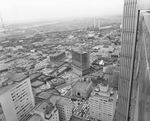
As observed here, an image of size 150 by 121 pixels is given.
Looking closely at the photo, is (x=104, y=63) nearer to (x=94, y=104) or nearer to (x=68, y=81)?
(x=68, y=81)

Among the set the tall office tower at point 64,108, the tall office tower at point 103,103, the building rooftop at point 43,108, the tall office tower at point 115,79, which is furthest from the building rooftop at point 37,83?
the tall office tower at point 115,79

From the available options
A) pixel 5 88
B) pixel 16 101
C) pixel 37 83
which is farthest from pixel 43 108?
pixel 37 83

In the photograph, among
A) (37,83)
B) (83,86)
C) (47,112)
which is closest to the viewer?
(47,112)

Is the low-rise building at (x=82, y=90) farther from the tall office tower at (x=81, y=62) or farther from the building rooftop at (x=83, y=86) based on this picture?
the tall office tower at (x=81, y=62)

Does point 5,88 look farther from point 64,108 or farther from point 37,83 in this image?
point 37,83

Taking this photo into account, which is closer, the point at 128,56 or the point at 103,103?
the point at 128,56

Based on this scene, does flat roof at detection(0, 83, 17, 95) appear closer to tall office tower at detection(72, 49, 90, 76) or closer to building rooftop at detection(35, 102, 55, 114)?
building rooftop at detection(35, 102, 55, 114)
